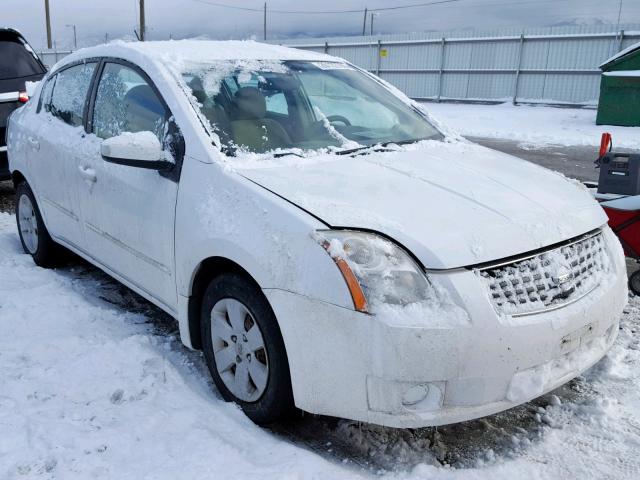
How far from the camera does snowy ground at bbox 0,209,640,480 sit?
2.33 meters

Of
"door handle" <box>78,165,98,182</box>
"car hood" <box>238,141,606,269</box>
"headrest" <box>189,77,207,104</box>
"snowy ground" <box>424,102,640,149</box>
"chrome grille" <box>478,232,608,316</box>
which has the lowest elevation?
"snowy ground" <box>424,102,640,149</box>

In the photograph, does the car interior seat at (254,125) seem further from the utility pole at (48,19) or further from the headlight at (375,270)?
the utility pole at (48,19)

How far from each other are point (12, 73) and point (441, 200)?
6.02m

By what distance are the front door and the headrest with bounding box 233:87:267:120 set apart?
0.36 meters

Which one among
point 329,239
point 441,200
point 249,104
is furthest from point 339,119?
point 329,239

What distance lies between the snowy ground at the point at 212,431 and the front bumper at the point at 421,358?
0.28 metres

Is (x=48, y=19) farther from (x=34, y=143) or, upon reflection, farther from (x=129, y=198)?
(x=129, y=198)

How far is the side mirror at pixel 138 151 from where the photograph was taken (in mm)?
2896

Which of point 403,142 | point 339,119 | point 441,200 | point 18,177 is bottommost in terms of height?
point 18,177

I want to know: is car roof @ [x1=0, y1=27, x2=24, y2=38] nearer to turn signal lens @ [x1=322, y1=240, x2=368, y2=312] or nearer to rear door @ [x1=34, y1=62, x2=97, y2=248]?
rear door @ [x1=34, y1=62, x2=97, y2=248]

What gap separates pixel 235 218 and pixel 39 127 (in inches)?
102

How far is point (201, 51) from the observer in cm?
347

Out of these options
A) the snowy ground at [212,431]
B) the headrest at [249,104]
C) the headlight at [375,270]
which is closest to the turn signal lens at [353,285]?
the headlight at [375,270]

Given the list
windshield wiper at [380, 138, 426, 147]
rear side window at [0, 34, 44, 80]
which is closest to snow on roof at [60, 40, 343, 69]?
windshield wiper at [380, 138, 426, 147]
